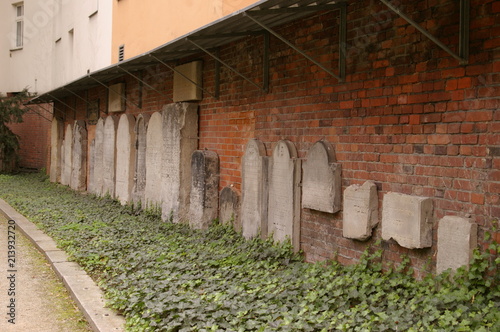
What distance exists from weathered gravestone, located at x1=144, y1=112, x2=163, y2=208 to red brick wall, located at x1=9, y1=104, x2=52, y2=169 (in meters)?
12.0

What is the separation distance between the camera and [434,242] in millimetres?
4594

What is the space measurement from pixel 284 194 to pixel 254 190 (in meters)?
0.71

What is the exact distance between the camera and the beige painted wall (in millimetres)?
10469

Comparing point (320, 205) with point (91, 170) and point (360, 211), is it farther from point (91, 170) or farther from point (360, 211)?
point (91, 170)

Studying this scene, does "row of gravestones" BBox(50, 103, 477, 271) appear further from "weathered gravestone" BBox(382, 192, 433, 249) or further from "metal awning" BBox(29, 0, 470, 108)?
"metal awning" BBox(29, 0, 470, 108)

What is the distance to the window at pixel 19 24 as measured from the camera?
25.2 m

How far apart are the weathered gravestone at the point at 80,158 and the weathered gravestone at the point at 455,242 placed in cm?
1207

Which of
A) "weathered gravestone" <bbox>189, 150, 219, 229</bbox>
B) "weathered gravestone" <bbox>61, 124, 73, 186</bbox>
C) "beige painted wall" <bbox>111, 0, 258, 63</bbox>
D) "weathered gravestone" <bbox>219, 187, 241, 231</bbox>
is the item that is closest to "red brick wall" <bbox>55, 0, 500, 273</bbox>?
"weathered gravestone" <bbox>219, 187, 241, 231</bbox>

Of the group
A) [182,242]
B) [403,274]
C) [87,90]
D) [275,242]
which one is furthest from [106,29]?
[403,274]

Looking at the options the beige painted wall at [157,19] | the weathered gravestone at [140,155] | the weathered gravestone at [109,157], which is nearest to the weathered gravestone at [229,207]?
the weathered gravestone at [140,155]

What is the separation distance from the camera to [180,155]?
8938mm

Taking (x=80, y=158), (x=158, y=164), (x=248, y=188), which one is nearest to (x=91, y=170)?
(x=80, y=158)

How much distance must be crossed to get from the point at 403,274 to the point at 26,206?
9.11 meters

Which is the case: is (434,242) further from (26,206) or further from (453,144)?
(26,206)
